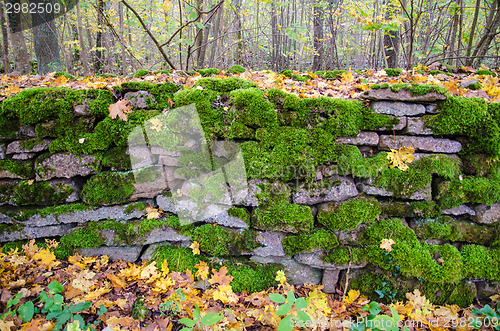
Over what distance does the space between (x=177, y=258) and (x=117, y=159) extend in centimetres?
119

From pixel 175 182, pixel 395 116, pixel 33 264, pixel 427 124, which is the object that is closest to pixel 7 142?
pixel 33 264

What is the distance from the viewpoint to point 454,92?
272cm

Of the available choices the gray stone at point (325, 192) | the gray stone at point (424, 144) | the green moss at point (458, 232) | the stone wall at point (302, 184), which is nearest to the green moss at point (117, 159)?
the stone wall at point (302, 184)

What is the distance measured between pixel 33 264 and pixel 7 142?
4.29ft

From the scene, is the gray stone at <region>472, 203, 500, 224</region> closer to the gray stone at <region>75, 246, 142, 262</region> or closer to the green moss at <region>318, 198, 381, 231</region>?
the green moss at <region>318, 198, 381, 231</region>

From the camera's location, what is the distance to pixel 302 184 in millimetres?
2520

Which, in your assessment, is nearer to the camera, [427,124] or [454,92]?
[427,124]

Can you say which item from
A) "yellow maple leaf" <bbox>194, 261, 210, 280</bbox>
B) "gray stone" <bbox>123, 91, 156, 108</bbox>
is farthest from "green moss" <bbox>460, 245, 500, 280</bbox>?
"gray stone" <bbox>123, 91, 156, 108</bbox>

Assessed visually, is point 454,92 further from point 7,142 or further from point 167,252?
point 7,142

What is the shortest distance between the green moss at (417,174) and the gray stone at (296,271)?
44.5 inches

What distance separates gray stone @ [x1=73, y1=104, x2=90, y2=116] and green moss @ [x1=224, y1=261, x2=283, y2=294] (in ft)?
6.94

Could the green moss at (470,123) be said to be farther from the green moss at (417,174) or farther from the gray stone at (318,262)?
the gray stone at (318,262)

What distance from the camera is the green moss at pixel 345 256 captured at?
247 cm

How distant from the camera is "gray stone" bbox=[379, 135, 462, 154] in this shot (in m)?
2.55
